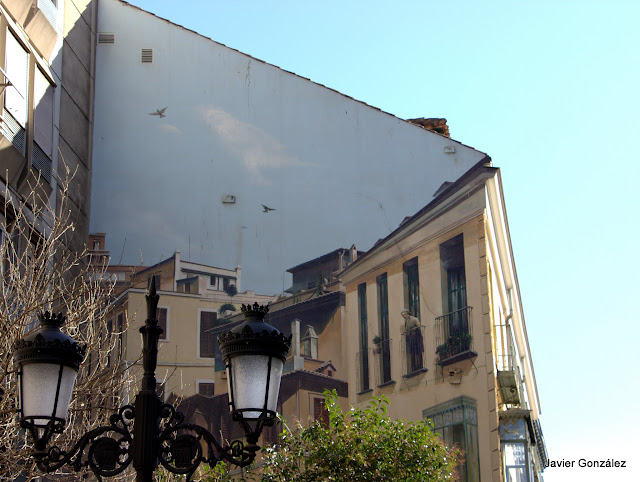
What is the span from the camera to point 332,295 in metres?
19.9

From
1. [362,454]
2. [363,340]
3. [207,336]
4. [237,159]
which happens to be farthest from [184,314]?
[362,454]

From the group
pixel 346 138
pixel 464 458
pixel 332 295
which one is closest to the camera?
pixel 464 458

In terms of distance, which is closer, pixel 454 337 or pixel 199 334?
pixel 454 337

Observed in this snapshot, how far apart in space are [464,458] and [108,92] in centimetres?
1132

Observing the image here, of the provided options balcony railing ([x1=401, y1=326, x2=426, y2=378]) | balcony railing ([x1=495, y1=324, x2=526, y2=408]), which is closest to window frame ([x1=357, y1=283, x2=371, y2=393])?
balcony railing ([x1=401, y1=326, x2=426, y2=378])

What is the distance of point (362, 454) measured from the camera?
14.1m

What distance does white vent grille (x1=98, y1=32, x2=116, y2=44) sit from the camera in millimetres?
22000

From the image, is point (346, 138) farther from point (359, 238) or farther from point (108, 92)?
point (108, 92)

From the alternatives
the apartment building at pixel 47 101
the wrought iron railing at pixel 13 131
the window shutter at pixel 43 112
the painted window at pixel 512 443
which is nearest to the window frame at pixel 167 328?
the apartment building at pixel 47 101

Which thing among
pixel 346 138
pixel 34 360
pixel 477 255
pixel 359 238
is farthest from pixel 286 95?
pixel 34 360

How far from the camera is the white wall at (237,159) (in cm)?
2062

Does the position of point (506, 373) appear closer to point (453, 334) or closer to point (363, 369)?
point (453, 334)

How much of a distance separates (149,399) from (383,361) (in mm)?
13317

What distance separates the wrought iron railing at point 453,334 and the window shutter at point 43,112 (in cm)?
827
